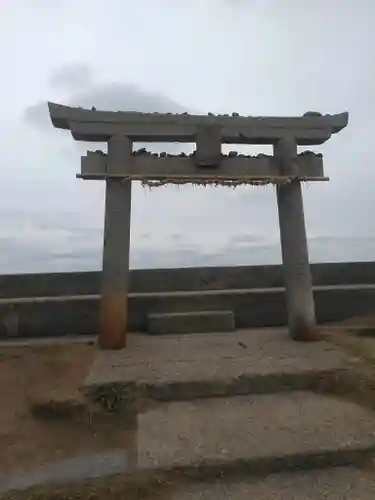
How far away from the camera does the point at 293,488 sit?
293 centimetres

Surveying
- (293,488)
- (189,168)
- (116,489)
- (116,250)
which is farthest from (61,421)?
(189,168)

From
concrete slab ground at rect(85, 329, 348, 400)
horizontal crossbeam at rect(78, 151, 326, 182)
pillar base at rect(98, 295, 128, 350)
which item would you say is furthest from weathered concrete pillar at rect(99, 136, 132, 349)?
concrete slab ground at rect(85, 329, 348, 400)

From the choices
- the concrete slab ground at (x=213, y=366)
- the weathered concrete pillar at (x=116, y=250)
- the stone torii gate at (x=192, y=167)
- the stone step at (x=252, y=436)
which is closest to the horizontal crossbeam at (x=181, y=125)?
the stone torii gate at (x=192, y=167)

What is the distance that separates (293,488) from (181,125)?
463cm

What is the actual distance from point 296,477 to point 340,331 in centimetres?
365

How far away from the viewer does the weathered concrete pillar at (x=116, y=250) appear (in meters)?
5.58

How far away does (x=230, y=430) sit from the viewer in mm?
3459

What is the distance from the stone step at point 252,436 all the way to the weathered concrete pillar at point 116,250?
184 cm

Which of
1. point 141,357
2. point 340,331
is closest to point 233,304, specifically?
point 340,331

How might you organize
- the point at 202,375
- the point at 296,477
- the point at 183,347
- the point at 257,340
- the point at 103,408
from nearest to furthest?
the point at 296,477 < the point at 103,408 < the point at 202,375 < the point at 183,347 < the point at 257,340

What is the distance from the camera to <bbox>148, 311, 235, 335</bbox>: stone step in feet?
21.0

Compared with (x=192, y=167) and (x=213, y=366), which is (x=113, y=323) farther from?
(x=192, y=167)

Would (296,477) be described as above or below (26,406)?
below

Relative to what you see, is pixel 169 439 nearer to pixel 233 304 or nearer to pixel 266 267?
pixel 233 304
